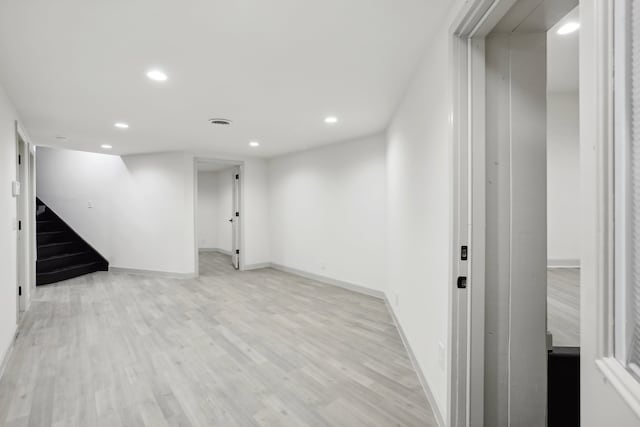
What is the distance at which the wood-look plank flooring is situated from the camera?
2180 millimetres

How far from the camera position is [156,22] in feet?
5.35

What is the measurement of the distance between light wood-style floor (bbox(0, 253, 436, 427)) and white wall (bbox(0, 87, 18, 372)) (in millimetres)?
271

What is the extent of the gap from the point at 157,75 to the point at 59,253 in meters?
5.39

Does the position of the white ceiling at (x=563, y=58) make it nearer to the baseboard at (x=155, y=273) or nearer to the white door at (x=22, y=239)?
the white door at (x=22, y=239)

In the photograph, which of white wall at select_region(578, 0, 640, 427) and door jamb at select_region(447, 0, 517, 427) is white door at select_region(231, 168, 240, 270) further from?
white wall at select_region(578, 0, 640, 427)

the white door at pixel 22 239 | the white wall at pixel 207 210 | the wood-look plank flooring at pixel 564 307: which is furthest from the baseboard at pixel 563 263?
the white wall at pixel 207 210

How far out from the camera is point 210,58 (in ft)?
6.63

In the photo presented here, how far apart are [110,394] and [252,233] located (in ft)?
13.6

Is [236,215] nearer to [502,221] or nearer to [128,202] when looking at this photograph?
[128,202]

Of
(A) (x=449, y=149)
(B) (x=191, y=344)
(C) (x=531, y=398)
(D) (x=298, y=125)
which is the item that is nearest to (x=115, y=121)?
(D) (x=298, y=125)

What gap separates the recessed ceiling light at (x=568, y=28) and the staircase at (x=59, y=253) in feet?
24.2

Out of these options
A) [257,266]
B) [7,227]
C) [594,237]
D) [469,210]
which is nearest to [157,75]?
[7,227]

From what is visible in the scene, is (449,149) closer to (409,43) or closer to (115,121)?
(409,43)

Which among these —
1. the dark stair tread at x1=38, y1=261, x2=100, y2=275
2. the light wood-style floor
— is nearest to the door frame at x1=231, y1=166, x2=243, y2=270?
the light wood-style floor
